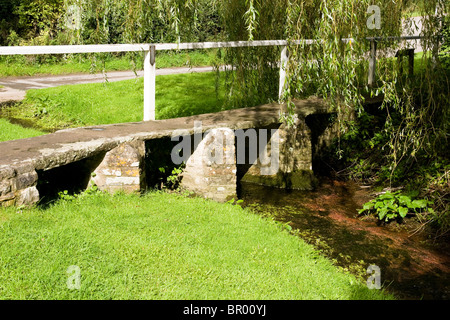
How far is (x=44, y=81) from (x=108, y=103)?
11.7ft

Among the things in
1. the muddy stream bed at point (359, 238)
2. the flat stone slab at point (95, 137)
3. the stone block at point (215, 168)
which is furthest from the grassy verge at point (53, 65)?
the stone block at point (215, 168)

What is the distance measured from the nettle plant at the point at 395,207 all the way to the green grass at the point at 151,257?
1.86 metres

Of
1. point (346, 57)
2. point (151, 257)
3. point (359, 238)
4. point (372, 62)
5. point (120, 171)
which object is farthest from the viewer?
point (372, 62)

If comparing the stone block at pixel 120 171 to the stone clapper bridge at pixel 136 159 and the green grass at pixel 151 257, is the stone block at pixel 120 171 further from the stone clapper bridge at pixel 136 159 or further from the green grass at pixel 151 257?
the green grass at pixel 151 257

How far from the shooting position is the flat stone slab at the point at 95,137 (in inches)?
209

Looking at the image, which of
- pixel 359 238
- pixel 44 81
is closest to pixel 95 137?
pixel 359 238

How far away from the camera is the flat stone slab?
531 cm

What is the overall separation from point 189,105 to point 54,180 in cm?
563

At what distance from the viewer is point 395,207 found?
709 centimetres

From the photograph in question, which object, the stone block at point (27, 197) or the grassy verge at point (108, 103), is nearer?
the stone block at point (27, 197)

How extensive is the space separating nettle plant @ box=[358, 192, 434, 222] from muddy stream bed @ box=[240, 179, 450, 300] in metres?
0.13

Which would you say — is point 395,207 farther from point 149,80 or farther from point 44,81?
point 44,81

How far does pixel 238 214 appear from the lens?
6270 mm
